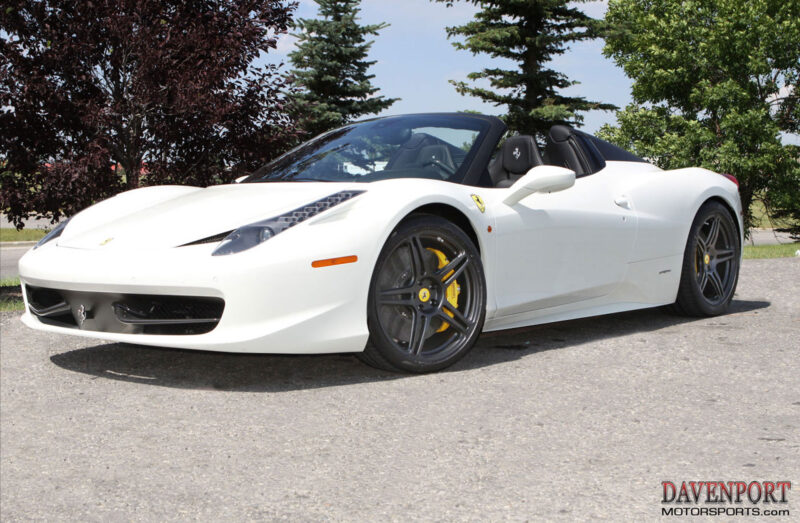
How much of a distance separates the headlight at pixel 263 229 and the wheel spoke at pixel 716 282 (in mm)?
3204

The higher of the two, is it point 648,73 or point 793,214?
point 648,73

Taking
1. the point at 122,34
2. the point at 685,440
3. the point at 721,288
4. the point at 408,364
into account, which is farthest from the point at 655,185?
the point at 122,34

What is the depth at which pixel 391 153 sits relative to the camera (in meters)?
4.84

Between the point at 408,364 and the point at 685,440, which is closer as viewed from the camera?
the point at 685,440

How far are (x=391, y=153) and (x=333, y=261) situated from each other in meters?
1.18

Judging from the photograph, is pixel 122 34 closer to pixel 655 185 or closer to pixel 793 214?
pixel 655 185

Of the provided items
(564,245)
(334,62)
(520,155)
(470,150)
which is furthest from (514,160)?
(334,62)

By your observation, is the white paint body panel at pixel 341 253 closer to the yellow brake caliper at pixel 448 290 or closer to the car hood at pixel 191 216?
the car hood at pixel 191 216

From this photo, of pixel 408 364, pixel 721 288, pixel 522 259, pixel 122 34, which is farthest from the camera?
pixel 122 34

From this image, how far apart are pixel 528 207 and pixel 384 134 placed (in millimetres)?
966

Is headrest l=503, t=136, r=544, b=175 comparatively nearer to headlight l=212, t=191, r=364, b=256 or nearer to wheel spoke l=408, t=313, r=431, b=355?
wheel spoke l=408, t=313, r=431, b=355

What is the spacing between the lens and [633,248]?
540 cm

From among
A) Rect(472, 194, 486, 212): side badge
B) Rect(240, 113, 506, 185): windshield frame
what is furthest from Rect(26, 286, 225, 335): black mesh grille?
Rect(472, 194, 486, 212): side badge

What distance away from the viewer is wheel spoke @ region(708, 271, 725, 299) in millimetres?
6062
